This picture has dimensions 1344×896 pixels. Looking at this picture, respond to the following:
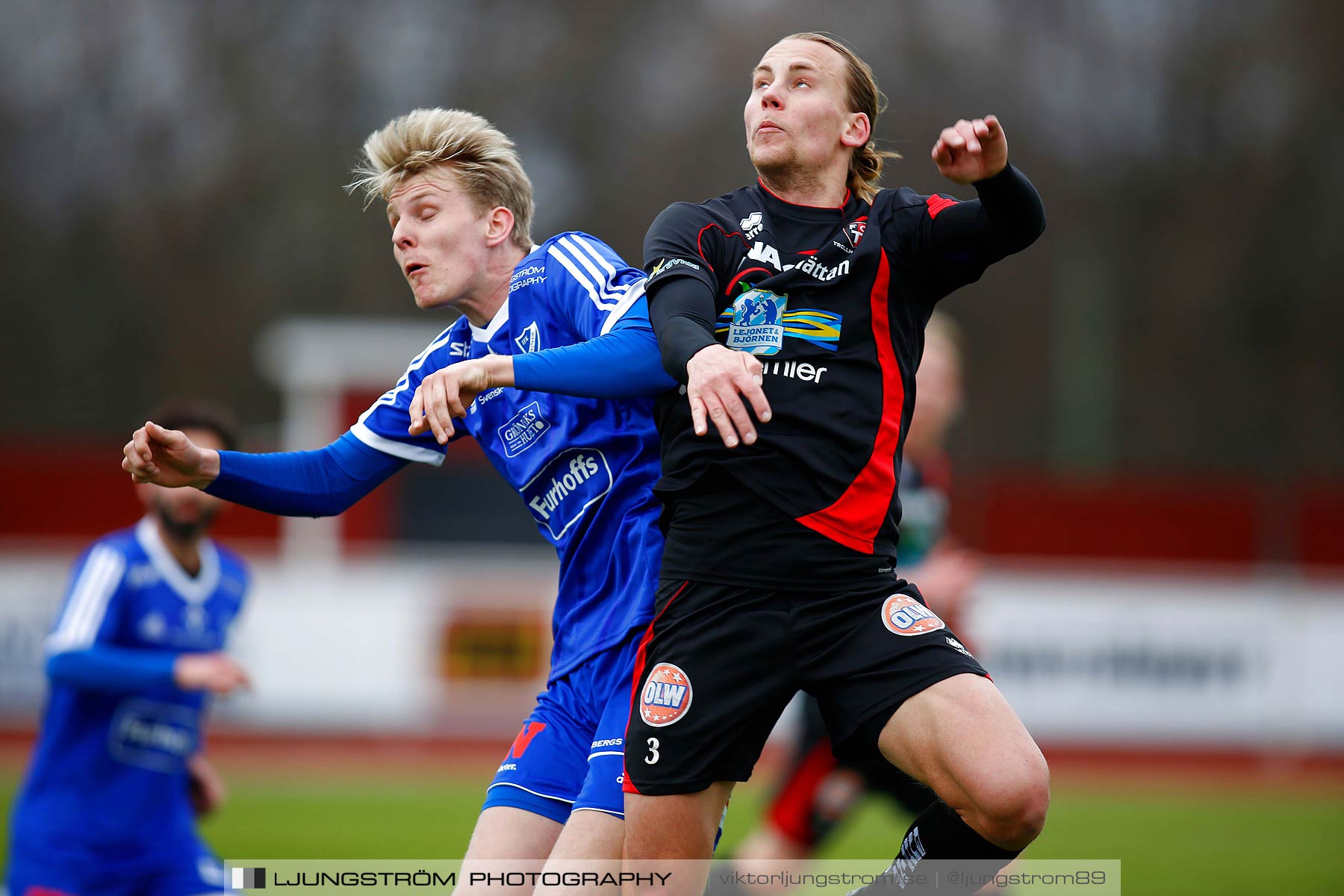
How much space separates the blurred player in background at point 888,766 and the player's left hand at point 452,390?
116 inches

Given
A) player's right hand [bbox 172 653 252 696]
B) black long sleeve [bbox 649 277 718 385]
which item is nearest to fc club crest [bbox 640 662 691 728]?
black long sleeve [bbox 649 277 718 385]

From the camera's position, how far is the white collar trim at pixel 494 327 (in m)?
3.91

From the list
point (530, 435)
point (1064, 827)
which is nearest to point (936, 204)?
point (530, 435)

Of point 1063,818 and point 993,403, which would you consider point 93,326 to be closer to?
point 993,403

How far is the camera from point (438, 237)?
12.8ft

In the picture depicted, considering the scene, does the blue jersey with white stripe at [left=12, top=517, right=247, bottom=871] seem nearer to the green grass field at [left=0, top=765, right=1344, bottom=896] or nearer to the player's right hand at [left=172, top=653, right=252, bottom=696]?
the player's right hand at [left=172, top=653, right=252, bottom=696]

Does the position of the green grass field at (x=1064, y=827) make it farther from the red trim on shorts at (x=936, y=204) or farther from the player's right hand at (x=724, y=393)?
the player's right hand at (x=724, y=393)

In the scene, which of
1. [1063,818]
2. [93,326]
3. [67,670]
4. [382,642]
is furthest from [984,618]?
[93,326]

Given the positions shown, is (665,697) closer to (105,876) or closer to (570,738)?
(570,738)

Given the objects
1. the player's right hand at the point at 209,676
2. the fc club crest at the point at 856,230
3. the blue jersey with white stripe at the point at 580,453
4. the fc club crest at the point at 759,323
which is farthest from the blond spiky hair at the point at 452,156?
the player's right hand at the point at 209,676

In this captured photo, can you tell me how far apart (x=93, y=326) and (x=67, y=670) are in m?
21.1

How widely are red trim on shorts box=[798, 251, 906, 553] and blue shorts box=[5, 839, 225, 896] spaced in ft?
9.35

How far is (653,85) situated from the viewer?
2600 centimetres

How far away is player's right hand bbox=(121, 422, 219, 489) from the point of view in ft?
12.0
